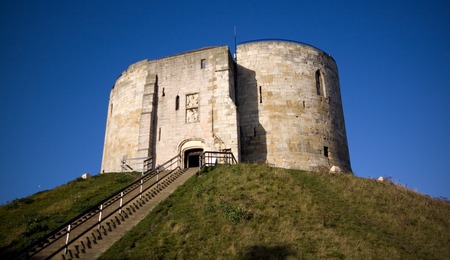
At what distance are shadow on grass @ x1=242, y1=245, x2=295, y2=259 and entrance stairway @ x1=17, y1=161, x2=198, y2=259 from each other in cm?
383

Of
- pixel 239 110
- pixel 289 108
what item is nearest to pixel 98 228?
pixel 239 110

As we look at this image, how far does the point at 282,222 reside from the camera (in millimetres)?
11633

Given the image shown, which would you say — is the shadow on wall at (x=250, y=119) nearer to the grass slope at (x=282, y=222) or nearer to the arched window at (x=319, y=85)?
the arched window at (x=319, y=85)

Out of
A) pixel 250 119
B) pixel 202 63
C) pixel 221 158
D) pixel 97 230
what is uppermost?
pixel 202 63

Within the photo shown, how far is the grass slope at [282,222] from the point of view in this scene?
991 centimetres

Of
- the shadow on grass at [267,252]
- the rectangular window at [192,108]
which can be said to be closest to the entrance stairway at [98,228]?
the shadow on grass at [267,252]

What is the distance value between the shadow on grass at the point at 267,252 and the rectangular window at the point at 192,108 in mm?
13601

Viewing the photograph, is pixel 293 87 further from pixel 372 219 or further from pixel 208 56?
pixel 372 219

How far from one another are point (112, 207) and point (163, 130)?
10.2 metres

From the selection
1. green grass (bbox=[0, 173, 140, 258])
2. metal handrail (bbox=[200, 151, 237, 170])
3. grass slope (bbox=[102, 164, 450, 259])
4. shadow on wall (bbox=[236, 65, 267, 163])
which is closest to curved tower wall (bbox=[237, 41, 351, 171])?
shadow on wall (bbox=[236, 65, 267, 163])

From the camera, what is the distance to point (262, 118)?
23.8m

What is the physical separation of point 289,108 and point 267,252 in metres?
15.6

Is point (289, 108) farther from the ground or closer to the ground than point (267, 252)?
farther from the ground

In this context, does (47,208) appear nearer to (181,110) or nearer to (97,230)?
(97,230)
